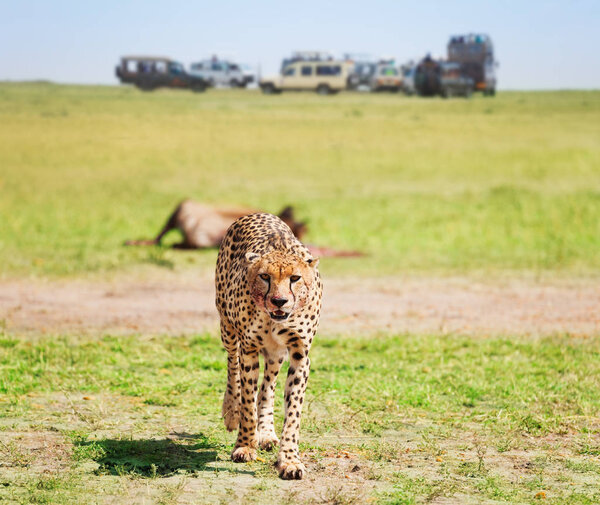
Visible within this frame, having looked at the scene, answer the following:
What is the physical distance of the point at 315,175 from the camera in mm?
22016

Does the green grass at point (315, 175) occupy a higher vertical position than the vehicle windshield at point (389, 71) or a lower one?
lower

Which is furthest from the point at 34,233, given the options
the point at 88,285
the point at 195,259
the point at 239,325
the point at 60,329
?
the point at 239,325

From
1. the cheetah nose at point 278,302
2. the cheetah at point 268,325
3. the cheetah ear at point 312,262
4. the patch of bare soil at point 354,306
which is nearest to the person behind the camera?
the cheetah nose at point 278,302

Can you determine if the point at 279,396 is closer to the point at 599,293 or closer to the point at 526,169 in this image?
the point at 599,293

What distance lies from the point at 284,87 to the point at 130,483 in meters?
29.4

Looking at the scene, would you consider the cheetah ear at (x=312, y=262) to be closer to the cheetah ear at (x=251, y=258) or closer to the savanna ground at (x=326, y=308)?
the cheetah ear at (x=251, y=258)

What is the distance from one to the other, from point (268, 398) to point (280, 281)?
0.94 m

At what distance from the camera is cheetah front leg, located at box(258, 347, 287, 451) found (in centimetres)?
520

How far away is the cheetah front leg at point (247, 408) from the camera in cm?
502

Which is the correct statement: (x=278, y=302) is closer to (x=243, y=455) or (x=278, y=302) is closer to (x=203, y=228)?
(x=243, y=455)

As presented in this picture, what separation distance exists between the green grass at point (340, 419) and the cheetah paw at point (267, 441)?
13 centimetres

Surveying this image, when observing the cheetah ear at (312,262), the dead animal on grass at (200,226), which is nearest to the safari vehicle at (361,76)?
the dead animal on grass at (200,226)

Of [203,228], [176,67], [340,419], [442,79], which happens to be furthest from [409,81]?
[340,419]

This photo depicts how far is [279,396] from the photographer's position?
270 inches
